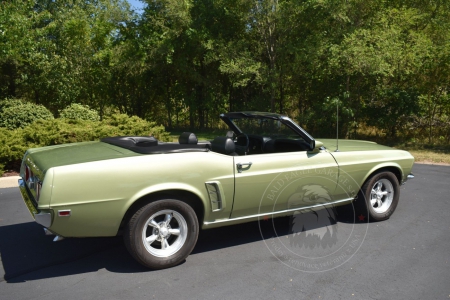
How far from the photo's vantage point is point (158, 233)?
12.5 feet

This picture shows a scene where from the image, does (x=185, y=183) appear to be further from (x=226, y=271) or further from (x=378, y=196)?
(x=378, y=196)

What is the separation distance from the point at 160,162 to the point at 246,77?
1317 cm

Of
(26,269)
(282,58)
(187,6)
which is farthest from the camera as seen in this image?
(187,6)

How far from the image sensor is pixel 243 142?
5.07 m

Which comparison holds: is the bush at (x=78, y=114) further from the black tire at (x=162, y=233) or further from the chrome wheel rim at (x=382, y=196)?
the chrome wheel rim at (x=382, y=196)

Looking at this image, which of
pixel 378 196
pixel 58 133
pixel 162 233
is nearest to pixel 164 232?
pixel 162 233

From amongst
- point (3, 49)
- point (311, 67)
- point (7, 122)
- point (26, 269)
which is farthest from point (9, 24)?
point (311, 67)

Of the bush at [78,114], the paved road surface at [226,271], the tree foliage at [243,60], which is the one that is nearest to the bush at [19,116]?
the bush at [78,114]

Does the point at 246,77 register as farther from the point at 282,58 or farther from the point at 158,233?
the point at 158,233

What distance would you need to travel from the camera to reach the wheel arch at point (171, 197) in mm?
3707

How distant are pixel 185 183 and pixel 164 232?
1.63 feet

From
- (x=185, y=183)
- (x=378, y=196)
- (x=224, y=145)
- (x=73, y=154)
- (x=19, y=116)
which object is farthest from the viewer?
(x=19, y=116)

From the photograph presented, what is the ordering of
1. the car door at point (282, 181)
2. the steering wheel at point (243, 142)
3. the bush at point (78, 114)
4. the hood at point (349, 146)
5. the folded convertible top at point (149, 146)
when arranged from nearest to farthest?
A: 1. the folded convertible top at point (149, 146)
2. the car door at point (282, 181)
3. the steering wheel at point (243, 142)
4. the hood at point (349, 146)
5. the bush at point (78, 114)

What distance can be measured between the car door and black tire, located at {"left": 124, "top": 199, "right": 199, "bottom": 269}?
54cm
